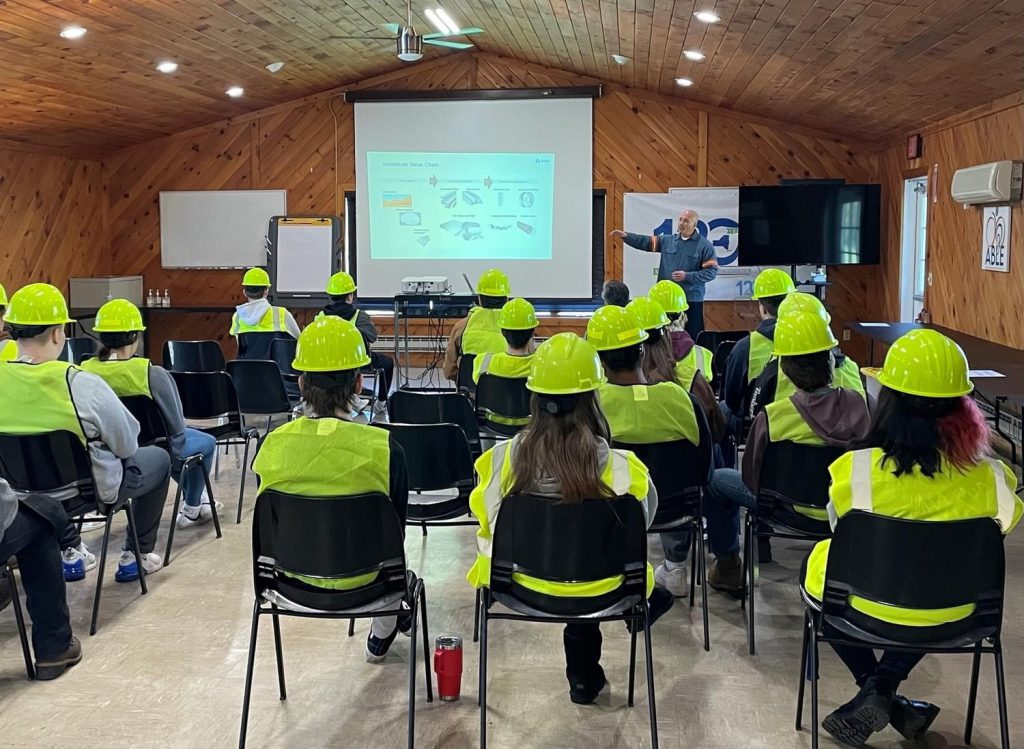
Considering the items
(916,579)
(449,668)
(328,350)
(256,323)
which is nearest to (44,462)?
(328,350)

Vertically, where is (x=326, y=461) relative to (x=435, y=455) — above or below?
above

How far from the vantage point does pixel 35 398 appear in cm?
348

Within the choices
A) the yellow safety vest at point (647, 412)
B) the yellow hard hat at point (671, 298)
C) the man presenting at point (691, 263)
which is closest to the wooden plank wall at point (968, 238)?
the man presenting at point (691, 263)

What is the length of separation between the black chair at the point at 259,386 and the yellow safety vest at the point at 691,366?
249 centimetres

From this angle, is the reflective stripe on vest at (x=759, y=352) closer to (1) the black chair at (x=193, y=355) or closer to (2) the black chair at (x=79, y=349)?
(1) the black chair at (x=193, y=355)

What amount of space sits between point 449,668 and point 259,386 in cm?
315

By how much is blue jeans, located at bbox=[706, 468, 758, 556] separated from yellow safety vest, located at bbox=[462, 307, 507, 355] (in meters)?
2.19

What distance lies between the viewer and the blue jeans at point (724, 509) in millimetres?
3852

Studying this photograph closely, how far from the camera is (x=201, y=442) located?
4828mm

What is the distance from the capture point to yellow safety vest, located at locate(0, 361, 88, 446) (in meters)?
3.46

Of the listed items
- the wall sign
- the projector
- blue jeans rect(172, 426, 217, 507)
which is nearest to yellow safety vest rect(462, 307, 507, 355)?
blue jeans rect(172, 426, 217, 507)

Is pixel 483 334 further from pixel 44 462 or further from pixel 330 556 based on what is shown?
pixel 330 556

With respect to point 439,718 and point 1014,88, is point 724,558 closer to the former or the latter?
point 439,718

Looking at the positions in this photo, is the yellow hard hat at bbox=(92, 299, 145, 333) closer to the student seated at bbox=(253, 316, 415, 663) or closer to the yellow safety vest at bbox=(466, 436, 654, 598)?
the student seated at bbox=(253, 316, 415, 663)
